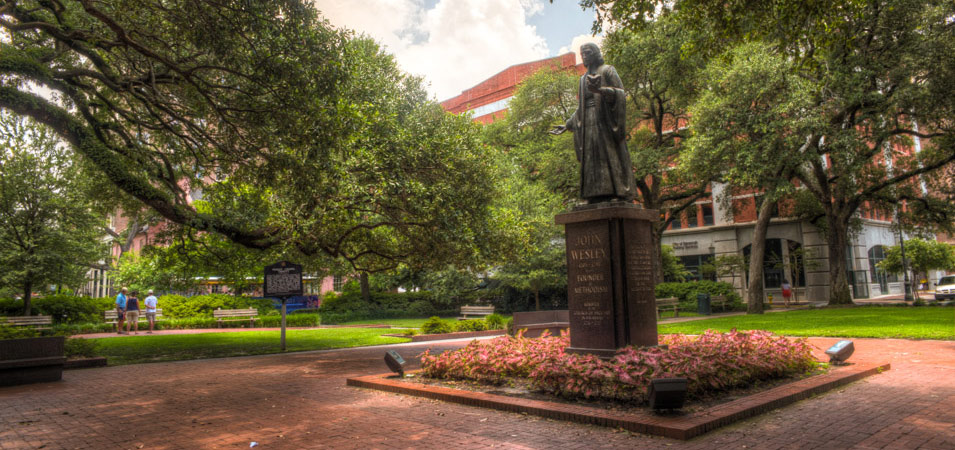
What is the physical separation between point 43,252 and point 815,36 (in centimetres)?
3098

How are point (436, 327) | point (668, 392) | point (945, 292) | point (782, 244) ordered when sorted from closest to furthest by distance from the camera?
point (668, 392), point (436, 327), point (945, 292), point (782, 244)

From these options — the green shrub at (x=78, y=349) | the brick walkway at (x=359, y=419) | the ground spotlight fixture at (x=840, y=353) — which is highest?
the green shrub at (x=78, y=349)

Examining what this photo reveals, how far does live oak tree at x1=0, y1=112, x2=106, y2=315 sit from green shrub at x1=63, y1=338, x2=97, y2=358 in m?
14.6

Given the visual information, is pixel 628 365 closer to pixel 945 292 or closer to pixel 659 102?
pixel 659 102

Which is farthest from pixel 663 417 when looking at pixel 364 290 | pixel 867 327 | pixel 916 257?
pixel 916 257

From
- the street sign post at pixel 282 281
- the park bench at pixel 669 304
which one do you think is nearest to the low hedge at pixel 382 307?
the park bench at pixel 669 304

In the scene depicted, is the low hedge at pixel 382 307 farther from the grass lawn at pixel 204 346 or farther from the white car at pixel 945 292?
the white car at pixel 945 292

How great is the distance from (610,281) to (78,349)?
1268 centimetres

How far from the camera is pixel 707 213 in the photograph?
4091cm

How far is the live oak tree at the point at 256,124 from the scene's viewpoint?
10180 millimetres

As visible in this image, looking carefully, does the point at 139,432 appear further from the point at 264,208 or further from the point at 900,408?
the point at 264,208

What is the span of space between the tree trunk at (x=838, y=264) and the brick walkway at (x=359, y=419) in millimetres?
19733

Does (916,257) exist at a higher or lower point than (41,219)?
lower

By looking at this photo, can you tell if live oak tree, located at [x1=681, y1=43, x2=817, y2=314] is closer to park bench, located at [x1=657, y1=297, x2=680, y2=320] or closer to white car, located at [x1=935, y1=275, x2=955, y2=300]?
park bench, located at [x1=657, y1=297, x2=680, y2=320]
